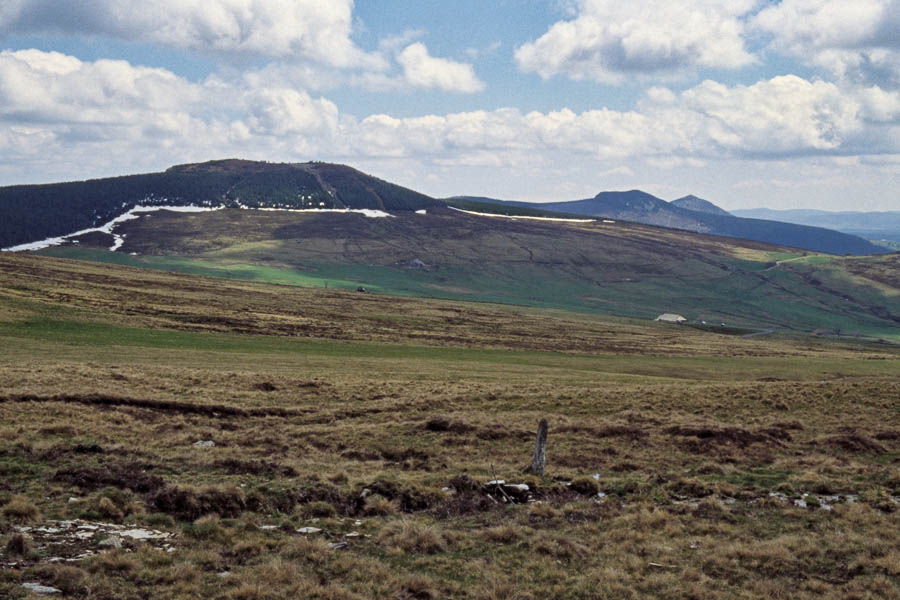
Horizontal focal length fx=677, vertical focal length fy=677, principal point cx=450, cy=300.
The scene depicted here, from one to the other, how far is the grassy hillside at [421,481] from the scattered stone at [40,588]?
18 cm

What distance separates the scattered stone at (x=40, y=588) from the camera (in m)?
12.0

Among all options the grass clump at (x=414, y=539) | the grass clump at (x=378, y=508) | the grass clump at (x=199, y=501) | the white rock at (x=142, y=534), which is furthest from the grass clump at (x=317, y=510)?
the white rock at (x=142, y=534)

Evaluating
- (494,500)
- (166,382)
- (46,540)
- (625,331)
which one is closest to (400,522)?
(494,500)

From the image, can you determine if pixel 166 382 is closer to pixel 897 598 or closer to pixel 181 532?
pixel 181 532

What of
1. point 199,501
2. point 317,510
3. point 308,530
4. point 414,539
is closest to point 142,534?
point 199,501

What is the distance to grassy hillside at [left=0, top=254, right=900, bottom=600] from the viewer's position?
45.9ft

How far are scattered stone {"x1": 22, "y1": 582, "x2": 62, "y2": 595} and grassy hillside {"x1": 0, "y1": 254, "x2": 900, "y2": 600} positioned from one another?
7.2 inches

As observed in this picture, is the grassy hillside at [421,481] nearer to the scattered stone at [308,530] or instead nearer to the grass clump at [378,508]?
the grass clump at [378,508]

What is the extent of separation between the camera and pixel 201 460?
22.8 metres

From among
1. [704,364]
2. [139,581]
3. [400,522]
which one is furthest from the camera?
[704,364]

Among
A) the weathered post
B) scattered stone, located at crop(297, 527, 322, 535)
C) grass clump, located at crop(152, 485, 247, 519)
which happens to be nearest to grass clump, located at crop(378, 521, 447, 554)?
scattered stone, located at crop(297, 527, 322, 535)

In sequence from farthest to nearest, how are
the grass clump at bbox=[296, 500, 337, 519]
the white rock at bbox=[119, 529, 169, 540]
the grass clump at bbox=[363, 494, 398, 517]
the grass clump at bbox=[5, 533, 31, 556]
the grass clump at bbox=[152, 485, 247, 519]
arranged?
1. the grass clump at bbox=[363, 494, 398, 517]
2. the grass clump at bbox=[296, 500, 337, 519]
3. the grass clump at bbox=[152, 485, 247, 519]
4. the white rock at bbox=[119, 529, 169, 540]
5. the grass clump at bbox=[5, 533, 31, 556]

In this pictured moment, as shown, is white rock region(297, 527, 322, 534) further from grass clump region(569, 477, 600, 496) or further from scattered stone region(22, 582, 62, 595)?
grass clump region(569, 477, 600, 496)

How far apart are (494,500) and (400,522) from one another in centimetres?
377
